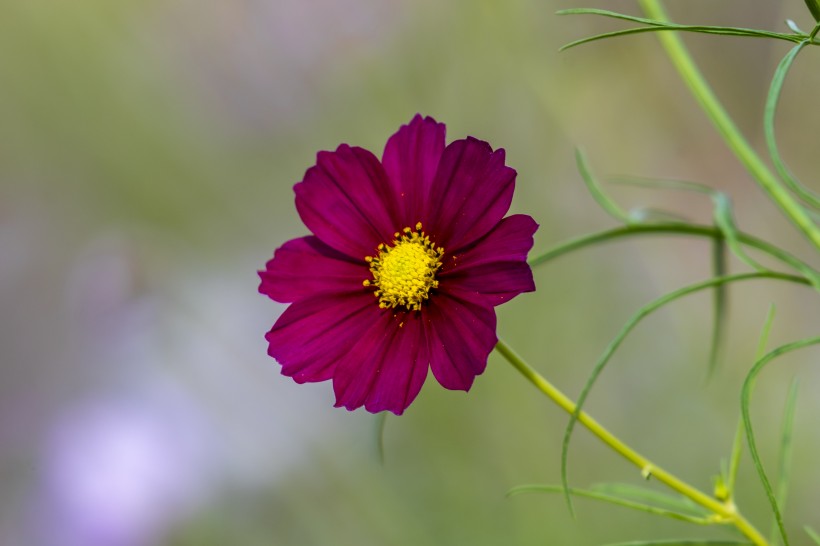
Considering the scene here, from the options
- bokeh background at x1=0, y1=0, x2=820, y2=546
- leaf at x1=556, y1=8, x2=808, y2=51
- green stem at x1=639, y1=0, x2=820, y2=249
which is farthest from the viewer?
bokeh background at x1=0, y1=0, x2=820, y2=546

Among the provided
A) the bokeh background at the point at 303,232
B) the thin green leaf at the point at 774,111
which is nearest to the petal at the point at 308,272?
the thin green leaf at the point at 774,111

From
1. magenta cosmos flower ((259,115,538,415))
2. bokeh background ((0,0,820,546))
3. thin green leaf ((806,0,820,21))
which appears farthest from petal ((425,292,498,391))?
bokeh background ((0,0,820,546))

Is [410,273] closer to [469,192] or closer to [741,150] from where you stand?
[469,192]

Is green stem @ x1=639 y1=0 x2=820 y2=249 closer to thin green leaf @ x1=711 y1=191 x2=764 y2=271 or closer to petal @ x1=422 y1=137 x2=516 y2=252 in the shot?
thin green leaf @ x1=711 y1=191 x2=764 y2=271

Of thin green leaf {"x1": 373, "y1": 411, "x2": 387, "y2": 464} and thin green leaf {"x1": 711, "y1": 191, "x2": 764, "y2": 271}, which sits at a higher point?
thin green leaf {"x1": 711, "y1": 191, "x2": 764, "y2": 271}

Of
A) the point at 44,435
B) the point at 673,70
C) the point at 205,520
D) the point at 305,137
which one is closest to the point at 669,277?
the point at 673,70

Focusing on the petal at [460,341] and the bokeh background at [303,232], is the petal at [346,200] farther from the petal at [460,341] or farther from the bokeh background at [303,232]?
the bokeh background at [303,232]

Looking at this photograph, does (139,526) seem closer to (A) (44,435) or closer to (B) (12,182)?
(A) (44,435)

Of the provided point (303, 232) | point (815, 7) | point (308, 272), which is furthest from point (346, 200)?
point (303, 232)
